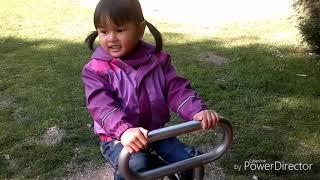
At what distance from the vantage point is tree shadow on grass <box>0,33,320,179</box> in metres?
3.61

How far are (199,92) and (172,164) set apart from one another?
3006 mm

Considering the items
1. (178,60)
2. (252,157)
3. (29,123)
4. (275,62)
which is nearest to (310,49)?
(275,62)

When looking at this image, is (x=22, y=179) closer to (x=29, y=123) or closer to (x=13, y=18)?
(x=29, y=123)

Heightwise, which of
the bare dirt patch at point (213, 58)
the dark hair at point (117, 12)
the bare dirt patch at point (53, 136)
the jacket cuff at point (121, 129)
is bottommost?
the bare dirt patch at point (213, 58)

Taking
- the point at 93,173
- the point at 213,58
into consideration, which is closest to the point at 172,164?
the point at 93,173

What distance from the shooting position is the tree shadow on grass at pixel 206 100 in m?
3.61

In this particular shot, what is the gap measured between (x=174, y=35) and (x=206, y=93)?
226cm

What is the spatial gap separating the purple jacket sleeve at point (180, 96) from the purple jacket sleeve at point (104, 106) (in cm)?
27

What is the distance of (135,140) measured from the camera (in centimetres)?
169

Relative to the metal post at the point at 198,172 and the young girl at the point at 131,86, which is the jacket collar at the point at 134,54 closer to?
the young girl at the point at 131,86

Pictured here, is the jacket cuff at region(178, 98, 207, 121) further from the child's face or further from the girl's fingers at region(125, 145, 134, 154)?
the girl's fingers at region(125, 145, 134, 154)

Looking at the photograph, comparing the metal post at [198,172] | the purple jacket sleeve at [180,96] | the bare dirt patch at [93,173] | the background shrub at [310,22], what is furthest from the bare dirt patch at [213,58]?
the metal post at [198,172]

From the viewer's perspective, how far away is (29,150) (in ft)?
12.3

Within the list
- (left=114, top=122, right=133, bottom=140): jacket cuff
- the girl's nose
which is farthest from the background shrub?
(left=114, top=122, right=133, bottom=140): jacket cuff
